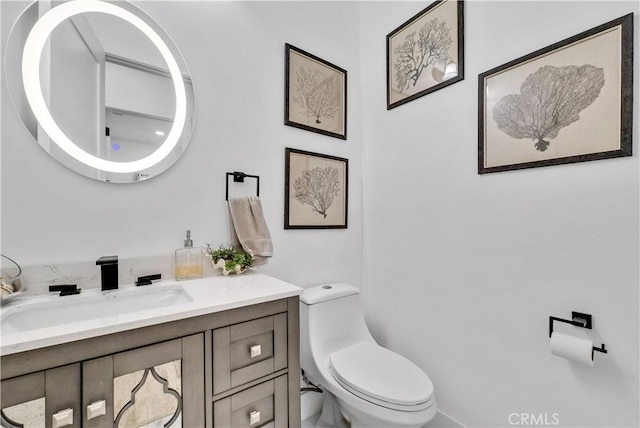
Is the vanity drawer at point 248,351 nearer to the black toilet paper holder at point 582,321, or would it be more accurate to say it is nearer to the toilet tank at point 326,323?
the toilet tank at point 326,323

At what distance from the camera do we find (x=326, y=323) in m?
1.47

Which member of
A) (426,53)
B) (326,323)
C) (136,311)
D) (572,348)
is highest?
(426,53)

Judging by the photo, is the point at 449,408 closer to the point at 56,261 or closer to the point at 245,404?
the point at 245,404

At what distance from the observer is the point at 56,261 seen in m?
0.98

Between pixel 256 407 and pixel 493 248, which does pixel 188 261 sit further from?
pixel 493 248

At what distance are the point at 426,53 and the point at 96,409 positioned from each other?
205 cm

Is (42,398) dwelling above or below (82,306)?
below

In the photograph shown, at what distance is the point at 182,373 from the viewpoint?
792mm

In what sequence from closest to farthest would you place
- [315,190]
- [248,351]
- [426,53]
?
[248,351] < [426,53] < [315,190]

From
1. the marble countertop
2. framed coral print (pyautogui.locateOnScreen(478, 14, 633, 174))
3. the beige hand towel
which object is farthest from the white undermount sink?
framed coral print (pyautogui.locateOnScreen(478, 14, 633, 174))

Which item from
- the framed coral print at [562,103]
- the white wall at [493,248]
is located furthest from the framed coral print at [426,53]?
the framed coral print at [562,103]

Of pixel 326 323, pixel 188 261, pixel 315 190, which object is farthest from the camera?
pixel 315 190

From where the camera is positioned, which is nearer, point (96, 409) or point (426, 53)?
point (96, 409)

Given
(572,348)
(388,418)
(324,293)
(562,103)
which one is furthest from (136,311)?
(562,103)
